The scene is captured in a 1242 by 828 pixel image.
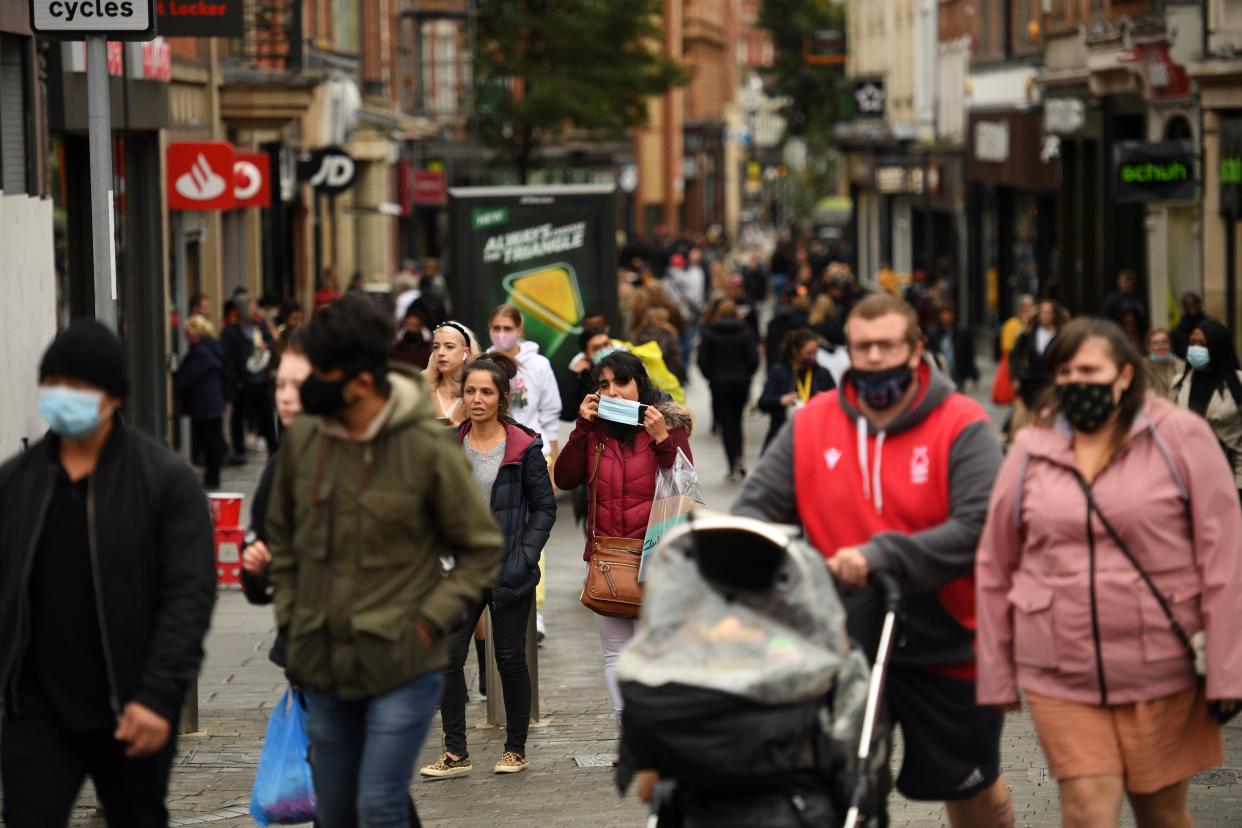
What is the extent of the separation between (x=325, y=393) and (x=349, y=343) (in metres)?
0.14

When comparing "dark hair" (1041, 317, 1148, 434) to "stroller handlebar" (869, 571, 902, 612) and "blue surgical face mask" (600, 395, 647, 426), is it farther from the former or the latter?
"blue surgical face mask" (600, 395, 647, 426)

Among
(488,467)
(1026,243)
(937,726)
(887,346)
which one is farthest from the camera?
(1026,243)

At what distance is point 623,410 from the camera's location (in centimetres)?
923

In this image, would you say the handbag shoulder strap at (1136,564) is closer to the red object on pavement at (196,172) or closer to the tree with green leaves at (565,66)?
the red object on pavement at (196,172)

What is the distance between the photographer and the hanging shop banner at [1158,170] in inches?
982

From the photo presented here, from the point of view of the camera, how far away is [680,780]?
17.5 feet

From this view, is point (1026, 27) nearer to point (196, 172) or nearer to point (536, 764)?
point (196, 172)

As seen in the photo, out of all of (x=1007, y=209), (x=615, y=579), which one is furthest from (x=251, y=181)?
(x=1007, y=209)

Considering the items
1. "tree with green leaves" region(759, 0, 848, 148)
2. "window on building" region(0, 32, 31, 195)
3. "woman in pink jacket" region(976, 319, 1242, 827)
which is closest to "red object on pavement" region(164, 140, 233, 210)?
"window on building" region(0, 32, 31, 195)

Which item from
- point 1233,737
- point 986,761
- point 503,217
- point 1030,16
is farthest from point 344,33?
point 986,761

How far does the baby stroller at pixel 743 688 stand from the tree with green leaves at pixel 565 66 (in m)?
47.2

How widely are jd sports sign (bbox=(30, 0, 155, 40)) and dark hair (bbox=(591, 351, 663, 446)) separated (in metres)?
2.30

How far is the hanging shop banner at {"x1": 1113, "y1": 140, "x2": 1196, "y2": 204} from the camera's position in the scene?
24.9 m

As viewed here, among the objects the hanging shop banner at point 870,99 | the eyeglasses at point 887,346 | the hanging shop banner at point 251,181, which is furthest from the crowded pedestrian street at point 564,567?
the hanging shop banner at point 870,99
